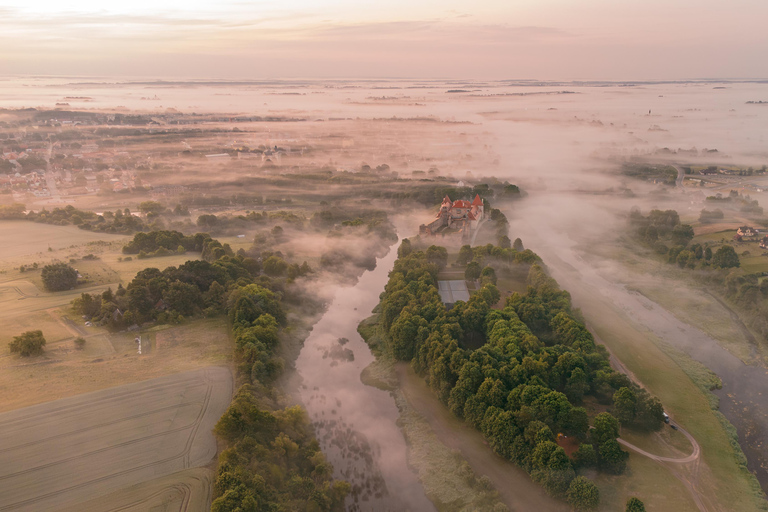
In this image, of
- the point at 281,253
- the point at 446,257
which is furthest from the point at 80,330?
the point at 446,257

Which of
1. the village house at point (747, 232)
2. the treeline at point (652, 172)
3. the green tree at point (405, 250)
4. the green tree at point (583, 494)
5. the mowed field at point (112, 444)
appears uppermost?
the treeline at point (652, 172)

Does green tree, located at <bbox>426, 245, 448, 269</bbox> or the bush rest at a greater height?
green tree, located at <bbox>426, 245, 448, 269</bbox>

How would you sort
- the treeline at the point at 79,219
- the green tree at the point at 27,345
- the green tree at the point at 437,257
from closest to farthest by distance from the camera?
the green tree at the point at 27,345, the green tree at the point at 437,257, the treeline at the point at 79,219

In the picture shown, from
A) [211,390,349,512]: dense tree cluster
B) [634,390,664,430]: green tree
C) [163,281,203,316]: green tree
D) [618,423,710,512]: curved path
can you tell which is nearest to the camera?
[211,390,349,512]: dense tree cluster

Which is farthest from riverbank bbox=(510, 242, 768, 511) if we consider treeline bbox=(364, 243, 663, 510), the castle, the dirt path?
the castle

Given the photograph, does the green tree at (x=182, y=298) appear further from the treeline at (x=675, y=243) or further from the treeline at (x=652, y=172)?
the treeline at (x=652, y=172)

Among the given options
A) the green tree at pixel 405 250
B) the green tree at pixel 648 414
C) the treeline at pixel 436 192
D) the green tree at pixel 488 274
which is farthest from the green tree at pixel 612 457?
the treeline at pixel 436 192

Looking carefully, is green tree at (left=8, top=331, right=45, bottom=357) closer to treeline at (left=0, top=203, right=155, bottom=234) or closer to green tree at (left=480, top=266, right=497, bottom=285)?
treeline at (left=0, top=203, right=155, bottom=234)

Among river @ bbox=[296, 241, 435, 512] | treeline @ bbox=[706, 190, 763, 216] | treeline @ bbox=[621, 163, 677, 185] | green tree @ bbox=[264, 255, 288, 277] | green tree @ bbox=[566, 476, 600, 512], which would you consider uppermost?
treeline @ bbox=[621, 163, 677, 185]
